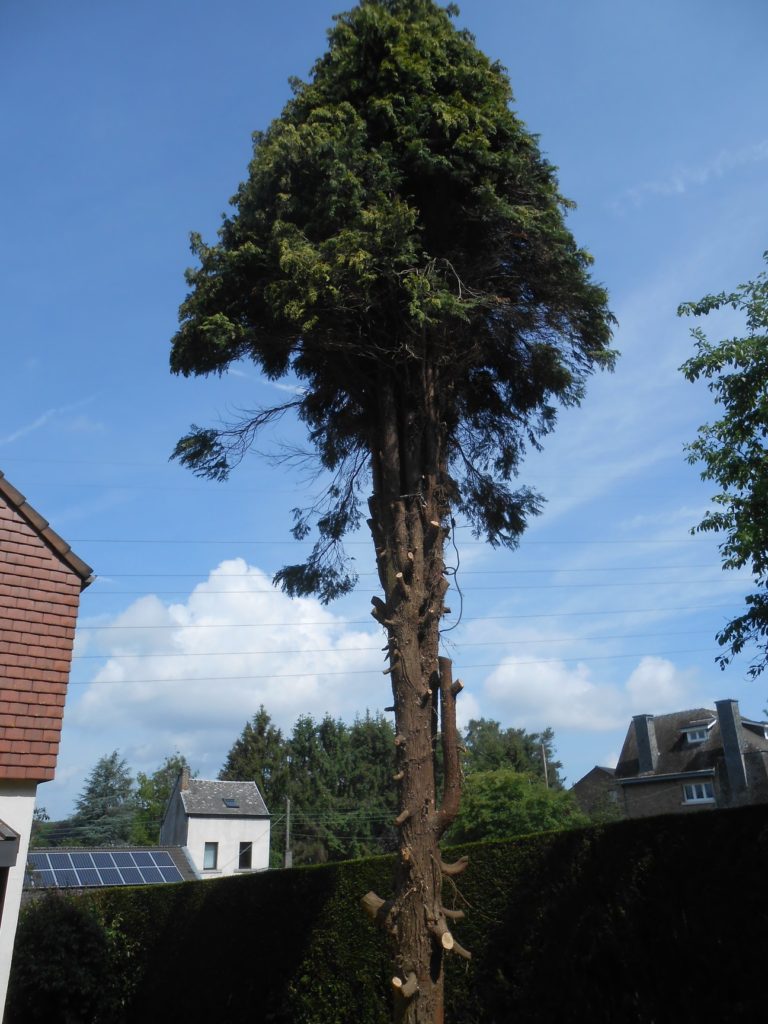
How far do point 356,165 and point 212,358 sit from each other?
268 cm

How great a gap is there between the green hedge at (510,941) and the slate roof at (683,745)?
28.9 m

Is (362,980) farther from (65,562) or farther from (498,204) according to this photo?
(498,204)

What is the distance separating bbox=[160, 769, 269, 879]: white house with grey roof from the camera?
124ft

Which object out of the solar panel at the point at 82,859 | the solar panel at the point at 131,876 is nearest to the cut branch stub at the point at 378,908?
the solar panel at the point at 131,876

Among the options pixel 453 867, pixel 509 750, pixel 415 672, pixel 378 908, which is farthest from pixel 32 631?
pixel 509 750

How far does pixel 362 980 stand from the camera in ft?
31.4

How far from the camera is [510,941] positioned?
790 centimetres

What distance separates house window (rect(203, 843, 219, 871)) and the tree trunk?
33.5 meters

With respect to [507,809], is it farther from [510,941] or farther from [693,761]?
[510,941]

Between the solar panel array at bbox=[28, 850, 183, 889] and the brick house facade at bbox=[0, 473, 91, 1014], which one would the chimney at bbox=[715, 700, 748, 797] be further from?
the brick house facade at bbox=[0, 473, 91, 1014]

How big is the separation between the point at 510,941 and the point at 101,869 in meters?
17.5

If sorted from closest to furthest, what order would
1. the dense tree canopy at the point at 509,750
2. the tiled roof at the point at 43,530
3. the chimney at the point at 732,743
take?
the tiled roof at the point at 43,530 < the chimney at the point at 732,743 < the dense tree canopy at the point at 509,750

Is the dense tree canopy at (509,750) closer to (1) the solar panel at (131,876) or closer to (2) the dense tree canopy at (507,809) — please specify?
(2) the dense tree canopy at (507,809)

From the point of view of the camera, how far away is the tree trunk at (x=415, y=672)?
696cm
